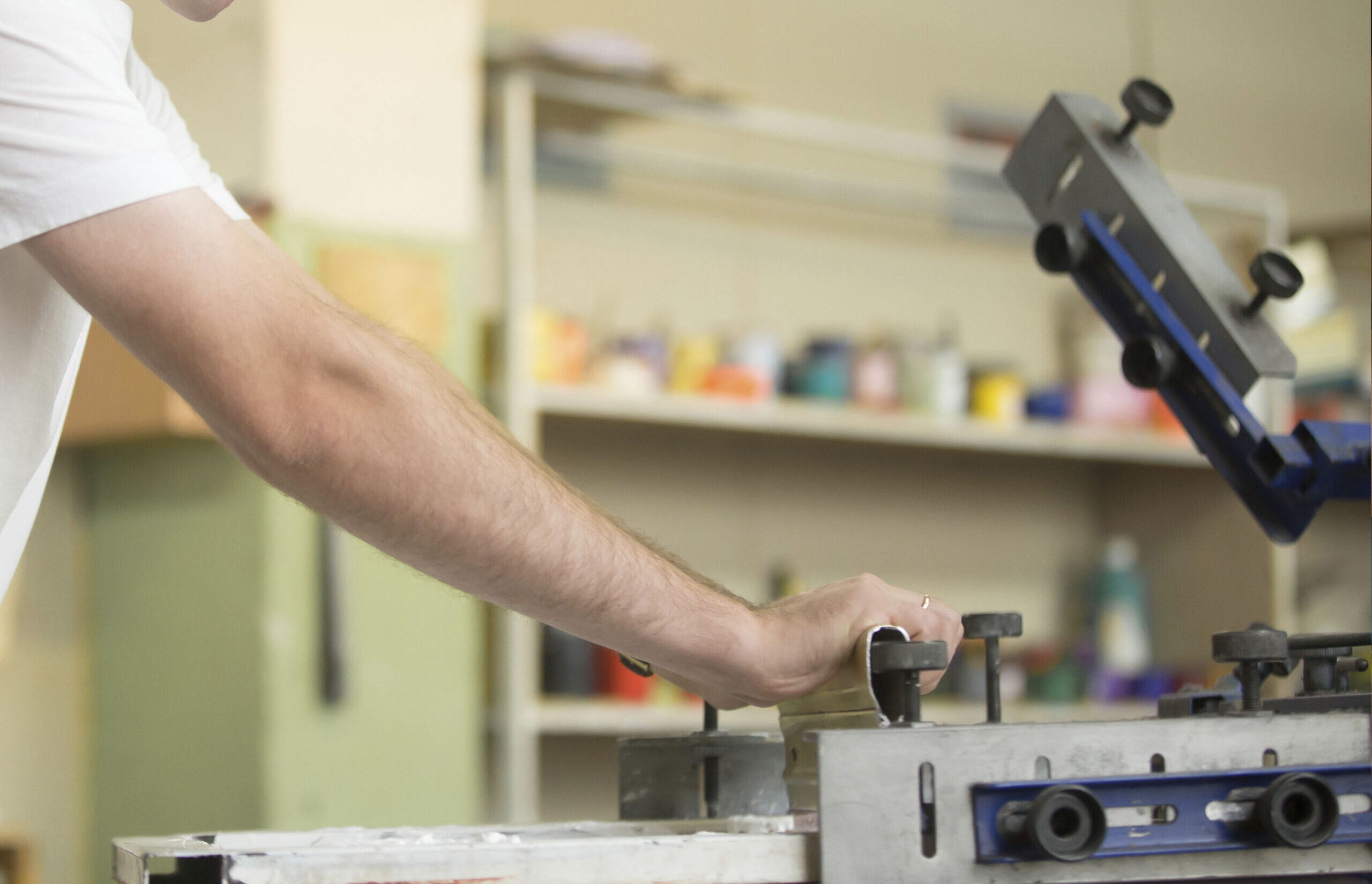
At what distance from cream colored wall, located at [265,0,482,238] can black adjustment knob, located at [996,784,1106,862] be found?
69.1 inches

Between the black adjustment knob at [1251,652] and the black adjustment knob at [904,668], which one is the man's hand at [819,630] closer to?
the black adjustment knob at [904,668]

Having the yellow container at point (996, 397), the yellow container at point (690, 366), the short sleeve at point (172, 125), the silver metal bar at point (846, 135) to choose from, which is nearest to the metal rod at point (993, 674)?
the short sleeve at point (172, 125)

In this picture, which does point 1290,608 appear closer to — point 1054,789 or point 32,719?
point 32,719

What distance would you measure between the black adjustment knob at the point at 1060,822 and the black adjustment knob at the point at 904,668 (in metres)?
0.06

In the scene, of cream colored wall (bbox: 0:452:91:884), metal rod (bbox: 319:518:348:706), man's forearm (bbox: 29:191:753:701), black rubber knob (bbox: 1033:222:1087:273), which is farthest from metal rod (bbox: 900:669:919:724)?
cream colored wall (bbox: 0:452:91:884)

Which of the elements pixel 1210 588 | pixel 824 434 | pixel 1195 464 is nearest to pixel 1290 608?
pixel 1210 588

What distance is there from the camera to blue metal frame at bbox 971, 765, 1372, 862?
69cm

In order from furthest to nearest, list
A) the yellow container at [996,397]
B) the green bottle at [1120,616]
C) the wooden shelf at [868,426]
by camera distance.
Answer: the green bottle at [1120,616] → the yellow container at [996,397] → the wooden shelf at [868,426]

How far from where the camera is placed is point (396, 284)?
2266mm

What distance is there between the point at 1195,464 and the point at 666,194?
1.32 metres

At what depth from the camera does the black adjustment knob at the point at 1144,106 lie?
1.03 meters

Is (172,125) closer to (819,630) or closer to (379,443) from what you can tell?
(379,443)

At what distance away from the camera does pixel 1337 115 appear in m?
3.75

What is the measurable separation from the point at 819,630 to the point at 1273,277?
1.35 feet
